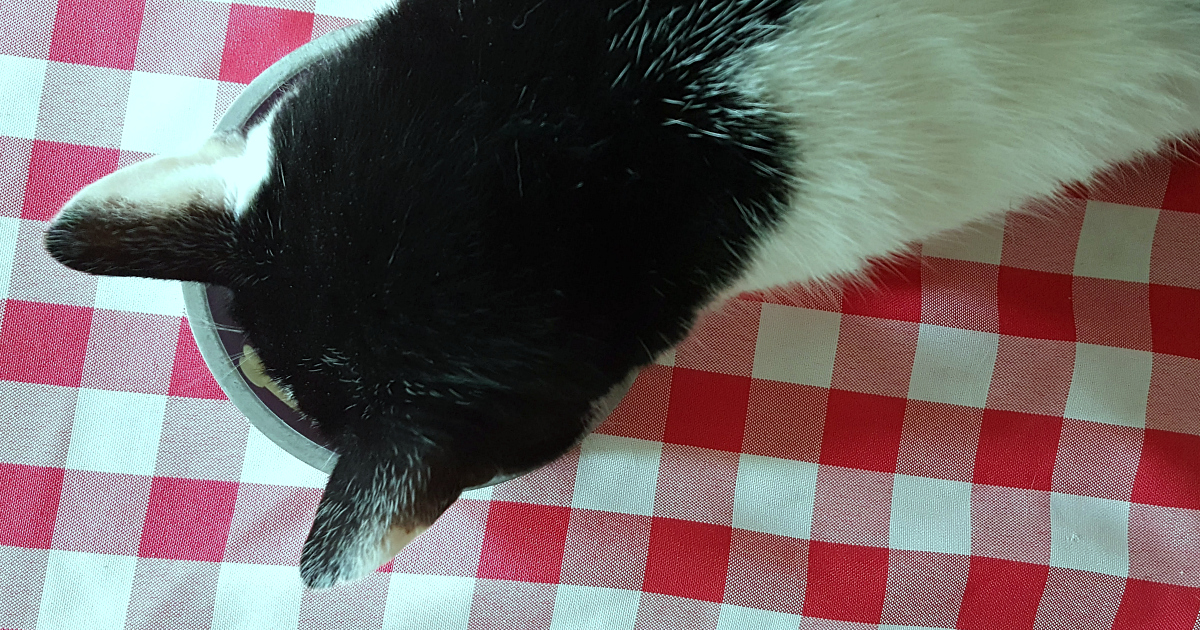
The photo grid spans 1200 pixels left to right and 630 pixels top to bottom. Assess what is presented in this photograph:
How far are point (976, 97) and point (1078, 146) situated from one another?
0.12 metres

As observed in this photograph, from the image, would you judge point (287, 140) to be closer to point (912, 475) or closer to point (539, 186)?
point (539, 186)

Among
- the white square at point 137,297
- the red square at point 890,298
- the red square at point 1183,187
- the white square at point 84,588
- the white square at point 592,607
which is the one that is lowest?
the white square at point 84,588

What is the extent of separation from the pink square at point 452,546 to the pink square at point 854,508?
0.33 metres

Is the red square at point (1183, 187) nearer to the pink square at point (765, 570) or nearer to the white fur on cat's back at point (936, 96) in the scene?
the white fur on cat's back at point (936, 96)

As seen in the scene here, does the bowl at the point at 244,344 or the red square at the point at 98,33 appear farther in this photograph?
the red square at the point at 98,33

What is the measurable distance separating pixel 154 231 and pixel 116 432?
0.35m

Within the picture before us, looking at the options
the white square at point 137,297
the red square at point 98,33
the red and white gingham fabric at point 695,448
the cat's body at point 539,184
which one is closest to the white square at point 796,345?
the red and white gingham fabric at point 695,448

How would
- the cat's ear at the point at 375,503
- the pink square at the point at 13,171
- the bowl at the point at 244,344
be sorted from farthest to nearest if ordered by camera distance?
the pink square at the point at 13,171
the bowl at the point at 244,344
the cat's ear at the point at 375,503

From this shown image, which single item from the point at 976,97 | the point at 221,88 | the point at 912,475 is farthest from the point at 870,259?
the point at 221,88

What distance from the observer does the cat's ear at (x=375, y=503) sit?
45 centimetres

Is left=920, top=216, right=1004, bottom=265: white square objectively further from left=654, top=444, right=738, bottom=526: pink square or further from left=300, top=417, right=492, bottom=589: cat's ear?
left=300, top=417, right=492, bottom=589: cat's ear

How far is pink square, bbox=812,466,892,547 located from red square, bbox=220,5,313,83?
689mm

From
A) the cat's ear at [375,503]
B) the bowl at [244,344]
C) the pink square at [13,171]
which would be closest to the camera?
the cat's ear at [375,503]

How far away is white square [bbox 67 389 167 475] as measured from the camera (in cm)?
73
